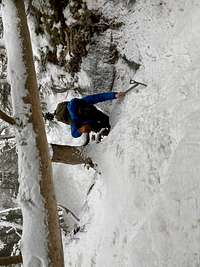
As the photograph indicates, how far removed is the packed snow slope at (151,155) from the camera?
551cm

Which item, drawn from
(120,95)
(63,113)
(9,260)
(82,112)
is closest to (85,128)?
(82,112)

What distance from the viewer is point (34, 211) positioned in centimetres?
576

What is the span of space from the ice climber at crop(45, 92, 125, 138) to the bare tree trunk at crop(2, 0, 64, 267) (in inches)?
32.5

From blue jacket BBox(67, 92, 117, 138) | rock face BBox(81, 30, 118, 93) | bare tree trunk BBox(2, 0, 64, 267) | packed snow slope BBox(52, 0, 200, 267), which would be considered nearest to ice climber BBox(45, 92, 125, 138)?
blue jacket BBox(67, 92, 117, 138)

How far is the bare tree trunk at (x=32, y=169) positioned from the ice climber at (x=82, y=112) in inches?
32.5

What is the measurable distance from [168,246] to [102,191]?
2.61 m

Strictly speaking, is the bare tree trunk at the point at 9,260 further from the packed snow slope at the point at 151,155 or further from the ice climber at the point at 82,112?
the ice climber at the point at 82,112

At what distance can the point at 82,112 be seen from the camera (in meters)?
7.27

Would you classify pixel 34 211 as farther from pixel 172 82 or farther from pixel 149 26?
pixel 149 26

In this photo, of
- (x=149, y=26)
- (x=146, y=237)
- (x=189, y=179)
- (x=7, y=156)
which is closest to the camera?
(x=189, y=179)

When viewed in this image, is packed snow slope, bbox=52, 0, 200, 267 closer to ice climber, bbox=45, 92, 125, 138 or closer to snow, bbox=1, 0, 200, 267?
snow, bbox=1, 0, 200, 267

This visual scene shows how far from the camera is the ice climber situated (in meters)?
7.12

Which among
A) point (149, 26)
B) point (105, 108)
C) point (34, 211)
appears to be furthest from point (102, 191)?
point (149, 26)

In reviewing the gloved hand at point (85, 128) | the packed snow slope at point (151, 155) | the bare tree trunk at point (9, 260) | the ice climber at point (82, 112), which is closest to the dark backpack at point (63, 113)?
the ice climber at point (82, 112)
